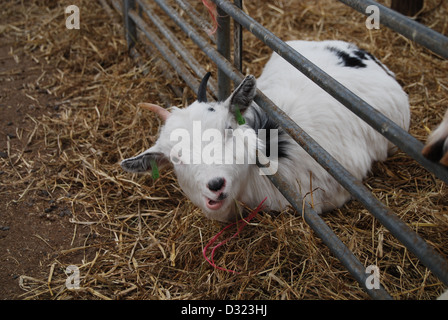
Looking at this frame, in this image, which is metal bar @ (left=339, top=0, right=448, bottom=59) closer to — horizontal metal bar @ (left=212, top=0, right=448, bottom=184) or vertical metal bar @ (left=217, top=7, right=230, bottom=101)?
horizontal metal bar @ (left=212, top=0, right=448, bottom=184)

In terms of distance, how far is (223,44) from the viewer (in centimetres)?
371

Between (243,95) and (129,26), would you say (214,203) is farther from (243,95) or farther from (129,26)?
(129,26)

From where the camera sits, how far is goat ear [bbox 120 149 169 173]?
3236mm

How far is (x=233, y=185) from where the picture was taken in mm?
3152

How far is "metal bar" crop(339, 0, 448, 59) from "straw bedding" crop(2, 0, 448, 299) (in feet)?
4.76

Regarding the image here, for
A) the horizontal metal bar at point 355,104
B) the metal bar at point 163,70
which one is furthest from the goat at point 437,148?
the metal bar at point 163,70

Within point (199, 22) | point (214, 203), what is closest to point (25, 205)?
point (214, 203)

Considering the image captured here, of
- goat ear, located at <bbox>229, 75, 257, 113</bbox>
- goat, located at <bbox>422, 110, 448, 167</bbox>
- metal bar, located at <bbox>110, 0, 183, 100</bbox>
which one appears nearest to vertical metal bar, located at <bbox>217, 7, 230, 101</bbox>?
goat ear, located at <bbox>229, 75, 257, 113</bbox>

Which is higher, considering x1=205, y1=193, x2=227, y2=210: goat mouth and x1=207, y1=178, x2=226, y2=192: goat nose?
x1=207, y1=178, x2=226, y2=192: goat nose

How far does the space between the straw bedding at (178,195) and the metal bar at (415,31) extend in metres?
1.45

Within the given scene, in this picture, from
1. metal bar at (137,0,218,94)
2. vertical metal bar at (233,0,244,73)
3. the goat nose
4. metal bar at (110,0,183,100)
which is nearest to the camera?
the goat nose

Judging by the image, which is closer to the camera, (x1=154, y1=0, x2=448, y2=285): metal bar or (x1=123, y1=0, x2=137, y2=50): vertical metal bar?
(x1=154, y1=0, x2=448, y2=285): metal bar

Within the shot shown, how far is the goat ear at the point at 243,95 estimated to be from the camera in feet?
9.93

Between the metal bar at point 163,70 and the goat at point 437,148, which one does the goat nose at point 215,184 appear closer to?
the goat at point 437,148
